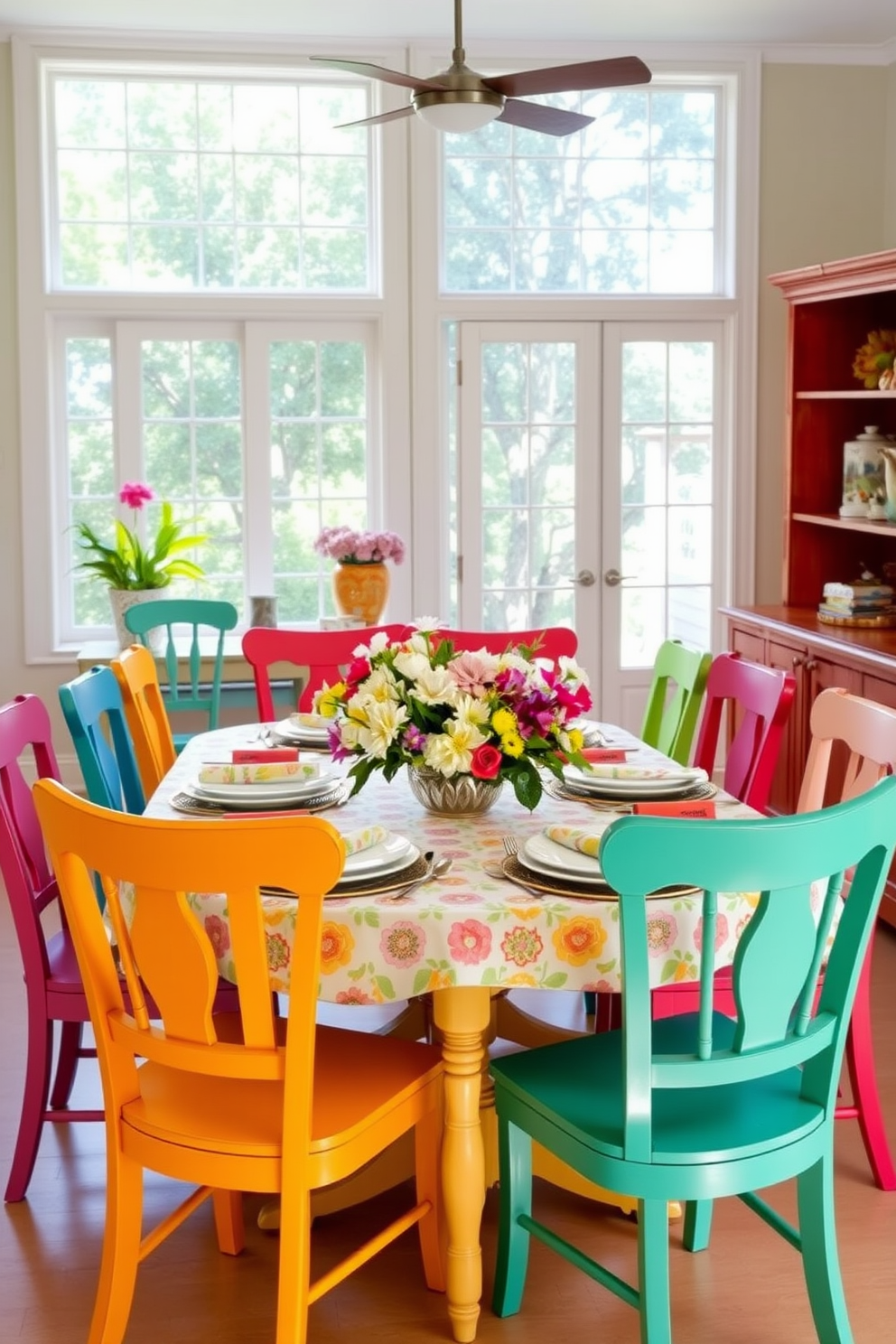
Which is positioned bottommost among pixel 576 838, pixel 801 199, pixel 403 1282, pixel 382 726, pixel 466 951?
pixel 403 1282

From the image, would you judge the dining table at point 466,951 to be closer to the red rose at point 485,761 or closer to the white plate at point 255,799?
the red rose at point 485,761

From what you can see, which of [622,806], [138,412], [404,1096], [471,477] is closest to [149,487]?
[138,412]

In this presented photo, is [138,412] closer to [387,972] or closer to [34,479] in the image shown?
[34,479]

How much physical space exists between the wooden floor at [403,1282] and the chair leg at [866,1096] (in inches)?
2.0

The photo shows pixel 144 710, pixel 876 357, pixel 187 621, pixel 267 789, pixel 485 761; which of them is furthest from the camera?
pixel 876 357

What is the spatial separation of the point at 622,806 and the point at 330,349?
148 inches

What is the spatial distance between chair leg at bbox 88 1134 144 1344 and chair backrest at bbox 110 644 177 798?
4.21 feet

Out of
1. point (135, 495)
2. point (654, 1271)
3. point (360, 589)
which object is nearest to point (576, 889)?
point (654, 1271)

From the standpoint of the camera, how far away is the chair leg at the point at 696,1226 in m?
2.60

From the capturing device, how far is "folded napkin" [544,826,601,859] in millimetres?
2289

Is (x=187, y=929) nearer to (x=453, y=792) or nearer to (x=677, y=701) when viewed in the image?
(x=453, y=792)

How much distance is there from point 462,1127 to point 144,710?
1488 millimetres

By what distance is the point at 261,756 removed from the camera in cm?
296

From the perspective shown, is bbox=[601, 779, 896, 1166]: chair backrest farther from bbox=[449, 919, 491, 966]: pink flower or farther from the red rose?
the red rose
